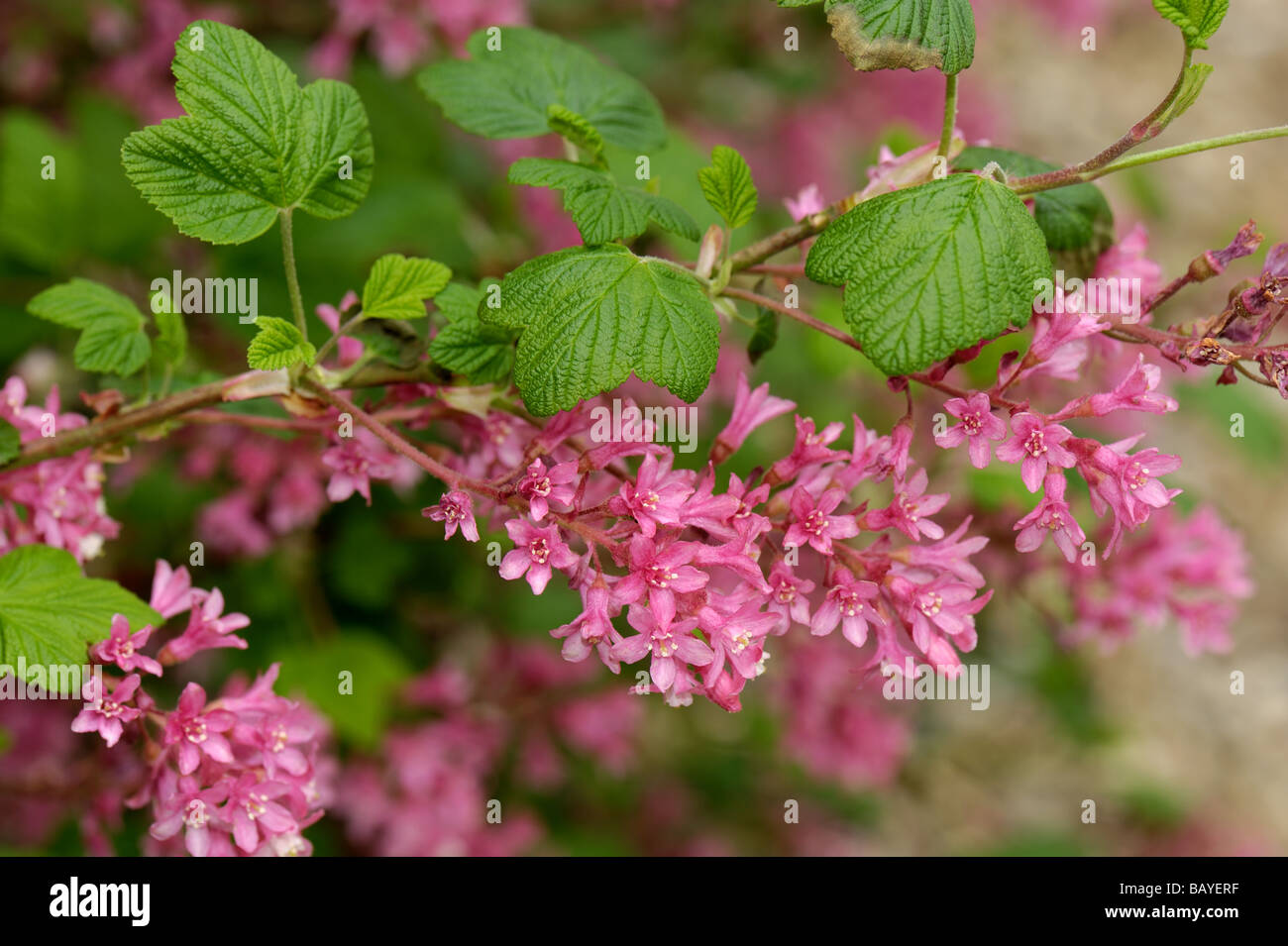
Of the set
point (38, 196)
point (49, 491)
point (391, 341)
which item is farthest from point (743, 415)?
point (38, 196)

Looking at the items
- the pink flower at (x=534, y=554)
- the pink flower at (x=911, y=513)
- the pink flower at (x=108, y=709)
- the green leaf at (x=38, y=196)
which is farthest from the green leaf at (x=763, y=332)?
the green leaf at (x=38, y=196)

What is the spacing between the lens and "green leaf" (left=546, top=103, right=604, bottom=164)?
139 cm

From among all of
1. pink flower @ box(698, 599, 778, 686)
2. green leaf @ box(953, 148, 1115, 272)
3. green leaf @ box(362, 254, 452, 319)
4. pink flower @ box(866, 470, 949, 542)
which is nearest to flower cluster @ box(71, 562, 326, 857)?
green leaf @ box(362, 254, 452, 319)

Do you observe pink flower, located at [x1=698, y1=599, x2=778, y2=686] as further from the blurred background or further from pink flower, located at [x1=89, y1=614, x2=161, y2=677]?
pink flower, located at [x1=89, y1=614, x2=161, y2=677]

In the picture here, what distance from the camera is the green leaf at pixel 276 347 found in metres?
1.22

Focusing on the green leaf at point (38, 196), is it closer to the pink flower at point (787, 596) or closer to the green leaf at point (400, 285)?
the green leaf at point (400, 285)

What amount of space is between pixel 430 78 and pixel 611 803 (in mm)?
2469

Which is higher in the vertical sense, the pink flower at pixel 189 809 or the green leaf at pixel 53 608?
the green leaf at pixel 53 608

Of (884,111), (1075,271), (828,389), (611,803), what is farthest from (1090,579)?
(884,111)

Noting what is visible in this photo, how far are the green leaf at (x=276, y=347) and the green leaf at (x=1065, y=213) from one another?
83cm

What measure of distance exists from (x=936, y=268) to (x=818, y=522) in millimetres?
316

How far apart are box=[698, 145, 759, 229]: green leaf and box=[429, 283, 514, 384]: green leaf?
0.30 meters

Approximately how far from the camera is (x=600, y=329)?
47.8 inches

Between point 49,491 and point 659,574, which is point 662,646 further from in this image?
point 49,491
